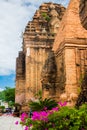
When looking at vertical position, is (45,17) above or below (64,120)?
above

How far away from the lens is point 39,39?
2989cm

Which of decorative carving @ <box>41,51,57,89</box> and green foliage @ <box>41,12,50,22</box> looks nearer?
decorative carving @ <box>41,51,57,89</box>

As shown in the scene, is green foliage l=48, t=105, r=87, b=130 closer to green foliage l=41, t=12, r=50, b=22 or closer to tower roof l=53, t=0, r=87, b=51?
tower roof l=53, t=0, r=87, b=51

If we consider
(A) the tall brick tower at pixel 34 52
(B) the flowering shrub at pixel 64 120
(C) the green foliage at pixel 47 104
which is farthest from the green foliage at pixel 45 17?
(B) the flowering shrub at pixel 64 120

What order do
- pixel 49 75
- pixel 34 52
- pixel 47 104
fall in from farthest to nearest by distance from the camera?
pixel 34 52 < pixel 49 75 < pixel 47 104

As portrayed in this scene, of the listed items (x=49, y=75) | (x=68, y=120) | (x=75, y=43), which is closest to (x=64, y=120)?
(x=68, y=120)

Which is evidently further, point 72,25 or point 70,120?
point 72,25

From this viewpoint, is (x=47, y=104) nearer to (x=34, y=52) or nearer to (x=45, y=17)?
(x=34, y=52)

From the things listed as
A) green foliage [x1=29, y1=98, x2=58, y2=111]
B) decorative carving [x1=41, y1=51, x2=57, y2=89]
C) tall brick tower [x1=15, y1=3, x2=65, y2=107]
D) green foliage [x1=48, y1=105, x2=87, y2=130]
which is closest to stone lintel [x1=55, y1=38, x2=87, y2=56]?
decorative carving [x1=41, y1=51, x2=57, y2=89]

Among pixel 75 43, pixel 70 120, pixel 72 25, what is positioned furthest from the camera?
pixel 72 25

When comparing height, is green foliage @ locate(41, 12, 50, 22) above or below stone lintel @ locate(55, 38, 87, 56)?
above

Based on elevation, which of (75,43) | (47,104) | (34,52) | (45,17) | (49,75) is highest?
(45,17)

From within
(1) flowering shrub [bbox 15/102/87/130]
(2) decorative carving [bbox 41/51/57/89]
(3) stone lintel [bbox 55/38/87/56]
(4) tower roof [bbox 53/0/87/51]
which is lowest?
(1) flowering shrub [bbox 15/102/87/130]

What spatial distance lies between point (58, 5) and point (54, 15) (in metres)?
2.99
